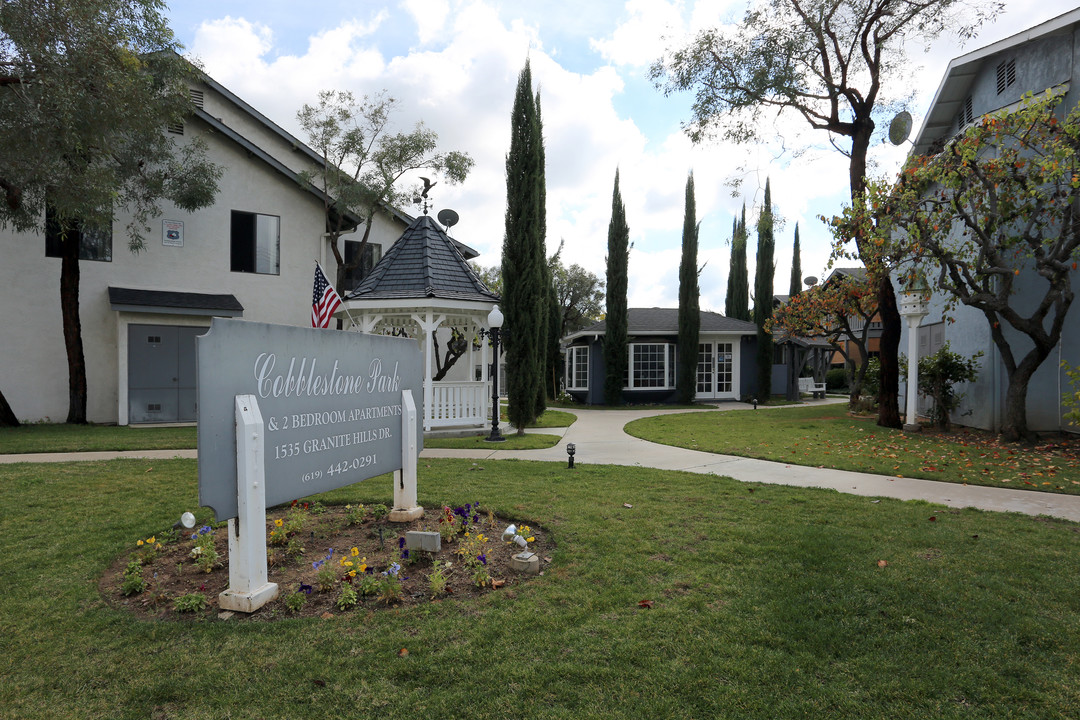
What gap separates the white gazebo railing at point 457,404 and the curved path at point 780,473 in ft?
5.35

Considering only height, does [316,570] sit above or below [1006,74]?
below

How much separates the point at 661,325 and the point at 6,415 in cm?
2061

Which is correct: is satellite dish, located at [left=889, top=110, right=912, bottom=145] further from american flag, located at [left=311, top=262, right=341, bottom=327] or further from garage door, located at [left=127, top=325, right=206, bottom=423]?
garage door, located at [left=127, top=325, right=206, bottom=423]

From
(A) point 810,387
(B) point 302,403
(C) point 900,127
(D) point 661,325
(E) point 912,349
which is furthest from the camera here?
(A) point 810,387

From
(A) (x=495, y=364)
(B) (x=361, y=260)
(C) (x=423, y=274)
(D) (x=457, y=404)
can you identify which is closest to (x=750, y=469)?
(A) (x=495, y=364)

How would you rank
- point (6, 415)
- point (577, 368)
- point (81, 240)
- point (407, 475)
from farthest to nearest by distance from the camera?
point (577, 368) → point (81, 240) → point (6, 415) → point (407, 475)

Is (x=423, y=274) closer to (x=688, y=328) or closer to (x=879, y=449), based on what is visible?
(x=879, y=449)

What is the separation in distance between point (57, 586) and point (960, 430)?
614 inches

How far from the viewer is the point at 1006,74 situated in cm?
1261

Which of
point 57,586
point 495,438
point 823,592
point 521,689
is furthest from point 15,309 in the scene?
point 823,592

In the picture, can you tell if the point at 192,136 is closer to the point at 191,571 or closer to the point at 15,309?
the point at 15,309

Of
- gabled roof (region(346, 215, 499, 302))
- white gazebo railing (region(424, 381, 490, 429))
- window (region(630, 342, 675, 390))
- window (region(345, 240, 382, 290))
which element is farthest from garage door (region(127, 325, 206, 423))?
window (region(630, 342, 675, 390))

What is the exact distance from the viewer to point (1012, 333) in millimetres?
12195

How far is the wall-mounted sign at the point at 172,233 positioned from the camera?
14.9 metres
